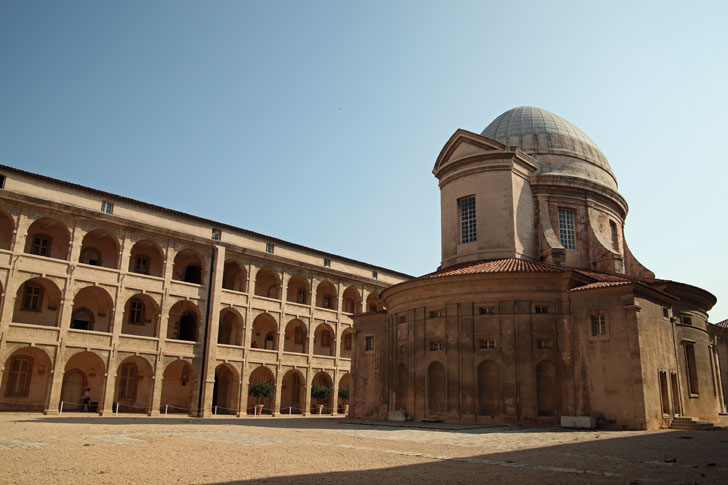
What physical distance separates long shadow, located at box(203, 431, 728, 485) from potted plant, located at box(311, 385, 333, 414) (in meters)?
31.7

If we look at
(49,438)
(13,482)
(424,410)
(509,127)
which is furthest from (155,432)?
(509,127)

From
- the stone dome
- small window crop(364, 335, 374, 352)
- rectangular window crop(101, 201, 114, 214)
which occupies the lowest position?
small window crop(364, 335, 374, 352)

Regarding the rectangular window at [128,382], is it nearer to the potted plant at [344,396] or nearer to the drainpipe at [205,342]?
the drainpipe at [205,342]

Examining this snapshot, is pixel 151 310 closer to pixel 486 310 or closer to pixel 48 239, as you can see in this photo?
pixel 48 239

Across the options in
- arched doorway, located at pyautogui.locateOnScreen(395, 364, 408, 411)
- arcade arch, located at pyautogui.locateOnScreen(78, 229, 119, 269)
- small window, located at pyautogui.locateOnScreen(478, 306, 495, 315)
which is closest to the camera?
small window, located at pyautogui.locateOnScreen(478, 306, 495, 315)

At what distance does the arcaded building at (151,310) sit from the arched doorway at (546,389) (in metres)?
13.3

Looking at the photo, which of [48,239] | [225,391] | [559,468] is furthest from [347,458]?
[225,391]

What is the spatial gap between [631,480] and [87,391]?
109ft

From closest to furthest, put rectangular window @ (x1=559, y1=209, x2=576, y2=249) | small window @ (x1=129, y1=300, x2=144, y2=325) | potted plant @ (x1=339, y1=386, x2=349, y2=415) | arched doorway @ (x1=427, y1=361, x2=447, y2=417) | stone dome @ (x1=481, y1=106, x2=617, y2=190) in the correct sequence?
arched doorway @ (x1=427, y1=361, x2=447, y2=417) → rectangular window @ (x1=559, y1=209, x2=576, y2=249) → stone dome @ (x1=481, y1=106, x2=617, y2=190) → small window @ (x1=129, y1=300, x2=144, y2=325) → potted plant @ (x1=339, y1=386, x2=349, y2=415)

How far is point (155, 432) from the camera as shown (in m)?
17.8

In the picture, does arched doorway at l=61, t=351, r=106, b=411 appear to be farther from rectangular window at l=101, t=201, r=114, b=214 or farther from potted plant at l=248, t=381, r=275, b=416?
potted plant at l=248, t=381, r=275, b=416

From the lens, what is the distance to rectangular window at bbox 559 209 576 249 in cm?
3216

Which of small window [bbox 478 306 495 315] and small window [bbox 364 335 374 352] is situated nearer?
small window [bbox 478 306 495 315]

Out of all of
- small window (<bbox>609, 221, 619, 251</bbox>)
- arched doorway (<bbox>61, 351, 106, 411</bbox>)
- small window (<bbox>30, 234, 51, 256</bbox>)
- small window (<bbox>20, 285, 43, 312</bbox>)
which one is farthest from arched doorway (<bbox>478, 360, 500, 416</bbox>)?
small window (<bbox>30, 234, 51, 256</bbox>)
